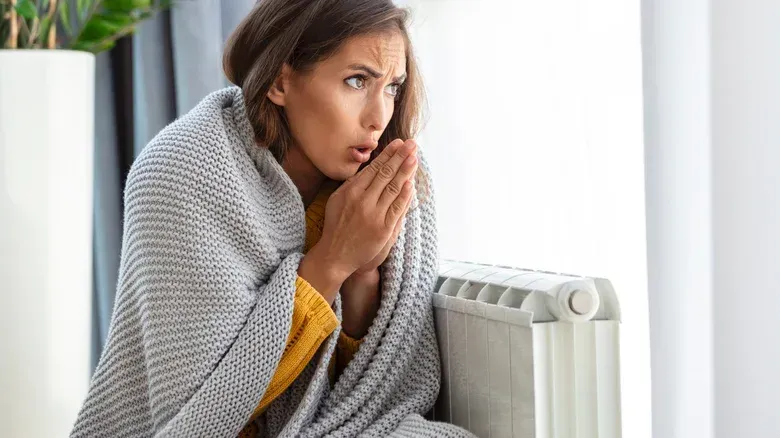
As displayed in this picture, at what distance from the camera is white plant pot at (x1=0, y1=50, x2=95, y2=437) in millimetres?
1877

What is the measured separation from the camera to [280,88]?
1.30 metres

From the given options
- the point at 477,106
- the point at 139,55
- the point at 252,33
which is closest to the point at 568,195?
the point at 477,106

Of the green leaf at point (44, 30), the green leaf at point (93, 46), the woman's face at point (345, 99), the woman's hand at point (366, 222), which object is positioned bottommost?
the woman's hand at point (366, 222)

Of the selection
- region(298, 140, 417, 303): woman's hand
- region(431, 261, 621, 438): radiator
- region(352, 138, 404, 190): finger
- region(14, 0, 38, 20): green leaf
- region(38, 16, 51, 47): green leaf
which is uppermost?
region(14, 0, 38, 20): green leaf

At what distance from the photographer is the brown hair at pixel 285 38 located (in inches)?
49.1

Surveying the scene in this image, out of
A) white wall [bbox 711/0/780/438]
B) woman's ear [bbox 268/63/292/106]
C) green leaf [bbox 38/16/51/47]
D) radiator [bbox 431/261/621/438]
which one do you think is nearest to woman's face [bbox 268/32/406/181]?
woman's ear [bbox 268/63/292/106]

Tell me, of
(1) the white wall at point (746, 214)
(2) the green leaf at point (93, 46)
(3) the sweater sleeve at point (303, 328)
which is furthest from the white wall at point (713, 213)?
(2) the green leaf at point (93, 46)

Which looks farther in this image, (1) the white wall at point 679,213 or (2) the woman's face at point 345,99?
(2) the woman's face at point 345,99

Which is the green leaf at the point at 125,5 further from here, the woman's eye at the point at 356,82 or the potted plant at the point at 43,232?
the woman's eye at the point at 356,82

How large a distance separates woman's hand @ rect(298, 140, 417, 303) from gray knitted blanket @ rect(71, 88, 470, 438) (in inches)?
1.6

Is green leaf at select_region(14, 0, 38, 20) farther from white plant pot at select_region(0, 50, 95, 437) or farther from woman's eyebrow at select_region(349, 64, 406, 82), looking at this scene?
woman's eyebrow at select_region(349, 64, 406, 82)

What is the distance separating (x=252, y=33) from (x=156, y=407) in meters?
0.55

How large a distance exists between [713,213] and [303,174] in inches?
25.0

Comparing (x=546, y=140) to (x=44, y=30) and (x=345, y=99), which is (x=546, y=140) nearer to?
(x=345, y=99)
